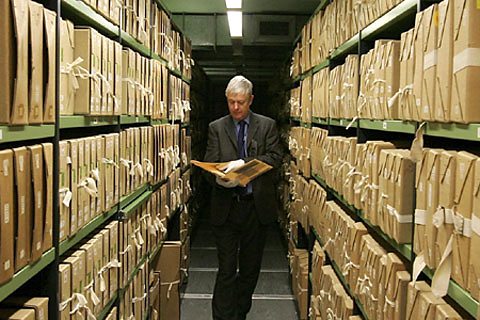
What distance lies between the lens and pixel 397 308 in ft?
7.18

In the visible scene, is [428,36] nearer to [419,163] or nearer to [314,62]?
[419,163]

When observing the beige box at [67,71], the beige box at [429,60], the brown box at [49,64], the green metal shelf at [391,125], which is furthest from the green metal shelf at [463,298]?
the beige box at [67,71]

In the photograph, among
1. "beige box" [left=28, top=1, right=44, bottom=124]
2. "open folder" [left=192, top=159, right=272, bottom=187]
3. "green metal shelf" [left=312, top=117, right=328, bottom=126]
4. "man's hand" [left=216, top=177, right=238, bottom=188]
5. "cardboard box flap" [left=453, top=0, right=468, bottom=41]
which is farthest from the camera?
"green metal shelf" [left=312, top=117, right=328, bottom=126]

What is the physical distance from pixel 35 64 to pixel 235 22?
4.73 m

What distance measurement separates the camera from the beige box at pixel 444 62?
1.69 meters

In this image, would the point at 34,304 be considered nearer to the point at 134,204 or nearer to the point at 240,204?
the point at 134,204

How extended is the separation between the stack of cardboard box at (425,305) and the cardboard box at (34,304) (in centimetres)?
117

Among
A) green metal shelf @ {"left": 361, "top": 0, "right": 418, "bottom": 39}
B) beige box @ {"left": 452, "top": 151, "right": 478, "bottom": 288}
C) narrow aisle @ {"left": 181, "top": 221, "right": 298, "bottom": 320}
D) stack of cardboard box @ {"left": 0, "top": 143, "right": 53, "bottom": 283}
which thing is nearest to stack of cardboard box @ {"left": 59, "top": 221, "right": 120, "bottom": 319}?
stack of cardboard box @ {"left": 0, "top": 143, "right": 53, "bottom": 283}

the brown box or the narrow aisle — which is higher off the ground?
the brown box

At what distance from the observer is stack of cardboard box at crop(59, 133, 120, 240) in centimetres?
209

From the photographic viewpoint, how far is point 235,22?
630cm

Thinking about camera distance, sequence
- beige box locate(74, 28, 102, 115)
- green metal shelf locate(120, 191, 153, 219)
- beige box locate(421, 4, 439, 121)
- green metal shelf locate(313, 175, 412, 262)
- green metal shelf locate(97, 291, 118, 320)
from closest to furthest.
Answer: beige box locate(421, 4, 439, 121) < green metal shelf locate(313, 175, 412, 262) < beige box locate(74, 28, 102, 115) < green metal shelf locate(97, 291, 118, 320) < green metal shelf locate(120, 191, 153, 219)

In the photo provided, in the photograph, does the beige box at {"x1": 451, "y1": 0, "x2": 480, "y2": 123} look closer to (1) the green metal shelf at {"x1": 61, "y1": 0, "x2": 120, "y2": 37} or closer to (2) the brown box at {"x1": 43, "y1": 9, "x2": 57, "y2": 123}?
(2) the brown box at {"x1": 43, "y1": 9, "x2": 57, "y2": 123}

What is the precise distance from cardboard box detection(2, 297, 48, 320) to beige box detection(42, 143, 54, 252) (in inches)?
6.4
